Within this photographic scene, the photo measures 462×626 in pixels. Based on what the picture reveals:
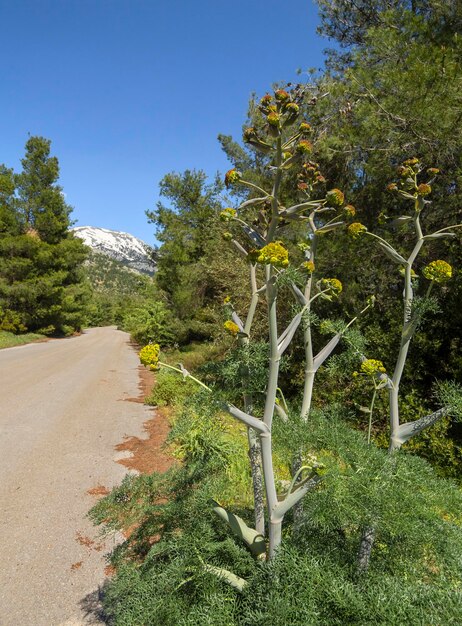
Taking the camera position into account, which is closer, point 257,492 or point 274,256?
point 274,256

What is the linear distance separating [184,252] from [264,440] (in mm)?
17413

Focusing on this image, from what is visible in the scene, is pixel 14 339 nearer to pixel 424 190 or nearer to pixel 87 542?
pixel 87 542

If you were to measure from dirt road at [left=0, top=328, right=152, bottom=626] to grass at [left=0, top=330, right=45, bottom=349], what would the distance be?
10.3 m

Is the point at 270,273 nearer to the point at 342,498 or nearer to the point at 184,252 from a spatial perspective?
the point at 342,498

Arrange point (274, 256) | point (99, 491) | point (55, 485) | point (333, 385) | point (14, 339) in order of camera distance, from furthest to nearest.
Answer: point (14, 339)
point (333, 385)
point (55, 485)
point (99, 491)
point (274, 256)

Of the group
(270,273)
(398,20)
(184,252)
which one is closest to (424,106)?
(398,20)

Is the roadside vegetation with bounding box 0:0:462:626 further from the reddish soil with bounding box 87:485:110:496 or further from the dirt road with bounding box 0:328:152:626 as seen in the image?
the reddish soil with bounding box 87:485:110:496

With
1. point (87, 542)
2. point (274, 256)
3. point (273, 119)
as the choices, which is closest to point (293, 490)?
point (274, 256)

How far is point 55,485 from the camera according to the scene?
15.7 ft

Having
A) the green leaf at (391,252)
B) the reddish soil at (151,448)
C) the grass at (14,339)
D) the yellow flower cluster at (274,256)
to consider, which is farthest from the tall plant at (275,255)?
the grass at (14,339)

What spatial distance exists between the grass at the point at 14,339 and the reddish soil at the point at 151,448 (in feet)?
51.4

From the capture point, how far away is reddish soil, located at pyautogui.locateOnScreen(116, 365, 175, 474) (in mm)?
5418

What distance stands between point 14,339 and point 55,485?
19.9 m

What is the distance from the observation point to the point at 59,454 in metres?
5.82
